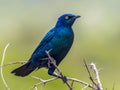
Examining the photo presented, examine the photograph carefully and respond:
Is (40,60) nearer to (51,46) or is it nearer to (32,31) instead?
(51,46)

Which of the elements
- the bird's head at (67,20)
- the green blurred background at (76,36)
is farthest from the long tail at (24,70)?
the green blurred background at (76,36)

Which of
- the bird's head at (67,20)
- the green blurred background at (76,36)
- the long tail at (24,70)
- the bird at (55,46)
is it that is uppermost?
the bird's head at (67,20)

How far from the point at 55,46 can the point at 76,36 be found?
19.2 metres

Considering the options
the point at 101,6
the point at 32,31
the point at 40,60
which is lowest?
the point at 101,6

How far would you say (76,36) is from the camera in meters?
26.8

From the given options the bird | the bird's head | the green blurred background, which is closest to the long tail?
the bird

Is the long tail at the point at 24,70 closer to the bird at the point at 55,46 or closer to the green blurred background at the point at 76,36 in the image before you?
the bird at the point at 55,46

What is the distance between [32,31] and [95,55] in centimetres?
677

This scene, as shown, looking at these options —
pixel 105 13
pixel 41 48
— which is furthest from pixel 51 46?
pixel 105 13

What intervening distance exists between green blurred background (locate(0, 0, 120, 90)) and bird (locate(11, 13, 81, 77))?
532cm

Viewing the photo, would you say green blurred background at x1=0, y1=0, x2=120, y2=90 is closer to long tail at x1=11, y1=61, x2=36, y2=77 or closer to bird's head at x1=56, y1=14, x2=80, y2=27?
long tail at x1=11, y1=61, x2=36, y2=77

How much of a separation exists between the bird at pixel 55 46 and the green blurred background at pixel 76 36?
5.32 m

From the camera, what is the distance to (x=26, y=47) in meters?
23.0

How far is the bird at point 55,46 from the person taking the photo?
7496mm
